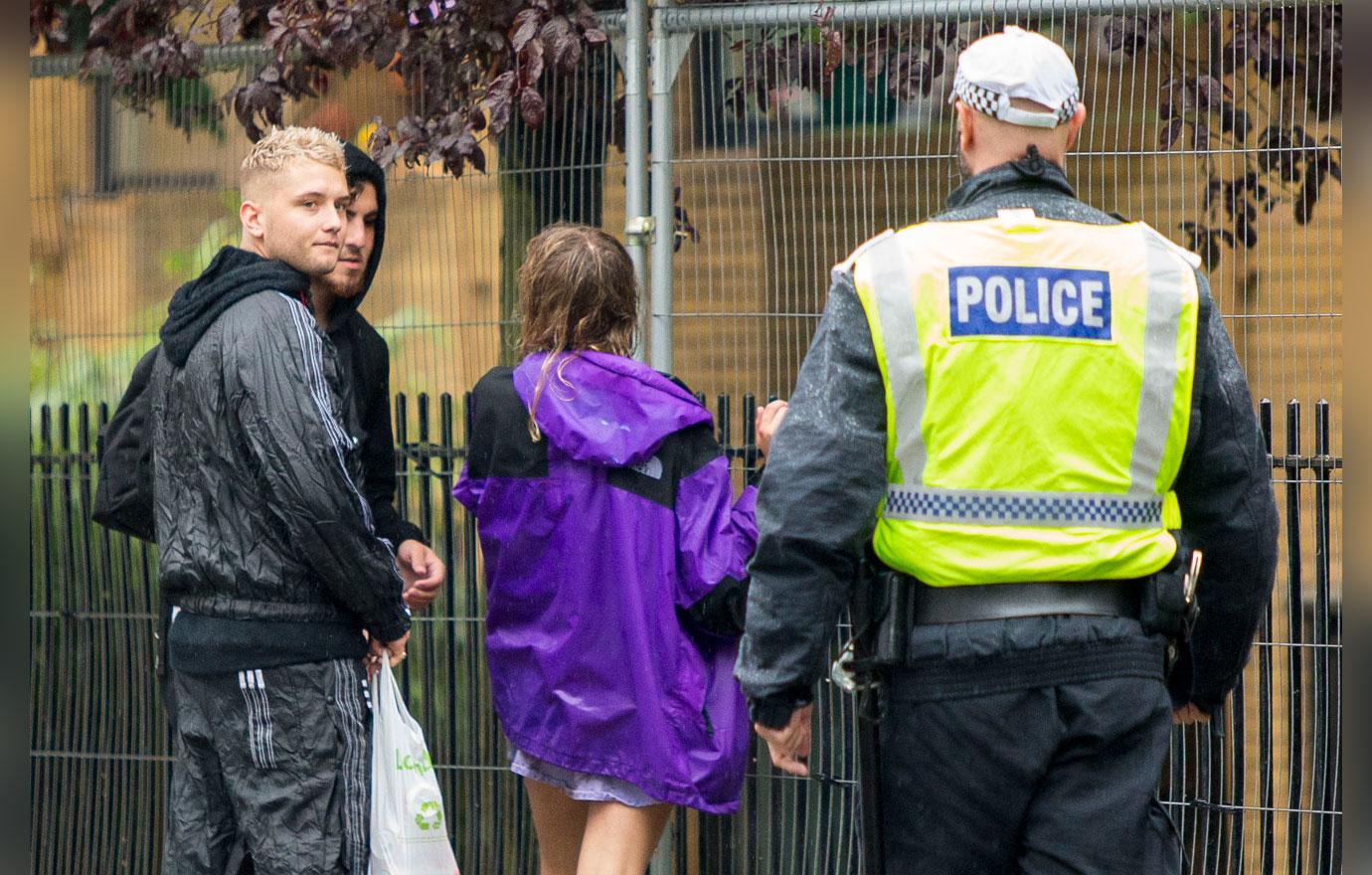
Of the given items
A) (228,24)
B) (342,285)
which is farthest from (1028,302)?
(228,24)

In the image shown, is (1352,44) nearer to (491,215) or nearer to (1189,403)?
(1189,403)

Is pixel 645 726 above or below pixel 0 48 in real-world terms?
below

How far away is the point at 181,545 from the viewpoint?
404cm

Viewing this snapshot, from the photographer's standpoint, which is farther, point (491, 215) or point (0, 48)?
point (491, 215)

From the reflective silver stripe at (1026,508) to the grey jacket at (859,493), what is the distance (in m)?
0.10

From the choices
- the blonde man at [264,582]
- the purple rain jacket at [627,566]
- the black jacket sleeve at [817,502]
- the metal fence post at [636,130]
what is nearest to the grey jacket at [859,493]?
the black jacket sleeve at [817,502]

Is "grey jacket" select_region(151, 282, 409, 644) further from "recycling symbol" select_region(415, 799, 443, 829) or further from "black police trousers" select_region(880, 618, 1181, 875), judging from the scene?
"black police trousers" select_region(880, 618, 1181, 875)

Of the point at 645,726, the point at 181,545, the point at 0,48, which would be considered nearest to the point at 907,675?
the point at 645,726

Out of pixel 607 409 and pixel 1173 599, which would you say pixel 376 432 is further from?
pixel 1173 599

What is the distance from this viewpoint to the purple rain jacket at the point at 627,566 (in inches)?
170

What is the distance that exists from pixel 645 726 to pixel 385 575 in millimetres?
759

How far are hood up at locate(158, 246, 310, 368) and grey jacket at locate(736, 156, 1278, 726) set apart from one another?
142 centimetres

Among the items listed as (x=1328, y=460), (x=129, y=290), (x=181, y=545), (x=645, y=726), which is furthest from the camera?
(x=129, y=290)

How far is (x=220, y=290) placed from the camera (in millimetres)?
4137
